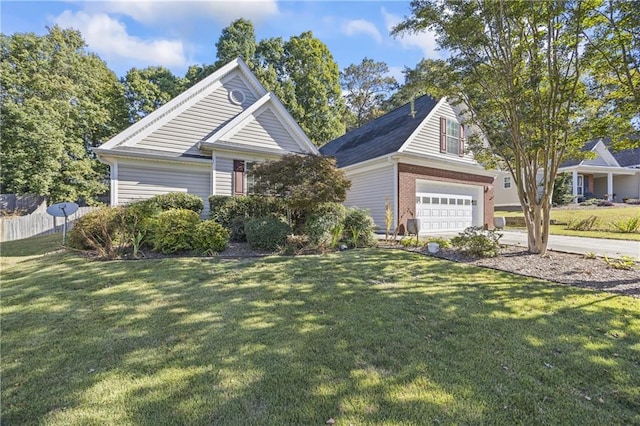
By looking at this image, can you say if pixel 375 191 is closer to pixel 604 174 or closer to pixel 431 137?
pixel 431 137

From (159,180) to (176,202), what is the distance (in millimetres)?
2513

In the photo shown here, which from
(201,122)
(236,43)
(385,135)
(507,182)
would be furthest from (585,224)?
(236,43)

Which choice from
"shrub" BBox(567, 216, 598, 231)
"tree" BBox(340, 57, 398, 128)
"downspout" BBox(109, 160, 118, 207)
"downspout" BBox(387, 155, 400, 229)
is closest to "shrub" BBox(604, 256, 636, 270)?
"downspout" BBox(387, 155, 400, 229)

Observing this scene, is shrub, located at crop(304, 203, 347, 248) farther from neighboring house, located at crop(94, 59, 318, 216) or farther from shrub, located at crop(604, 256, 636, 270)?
shrub, located at crop(604, 256, 636, 270)

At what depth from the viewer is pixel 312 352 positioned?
2963 mm

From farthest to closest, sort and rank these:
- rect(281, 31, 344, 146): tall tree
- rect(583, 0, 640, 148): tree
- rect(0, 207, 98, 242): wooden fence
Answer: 1. rect(281, 31, 344, 146): tall tree
2. rect(0, 207, 98, 242): wooden fence
3. rect(583, 0, 640, 148): tree

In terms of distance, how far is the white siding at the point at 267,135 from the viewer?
1169 centimetres

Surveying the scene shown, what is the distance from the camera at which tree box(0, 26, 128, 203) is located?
18219 millimetres

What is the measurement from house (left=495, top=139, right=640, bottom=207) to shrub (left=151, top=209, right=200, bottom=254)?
985 inches

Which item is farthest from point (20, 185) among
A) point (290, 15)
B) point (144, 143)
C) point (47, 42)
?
point (290, 15)

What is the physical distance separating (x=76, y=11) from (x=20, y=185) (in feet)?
54.6

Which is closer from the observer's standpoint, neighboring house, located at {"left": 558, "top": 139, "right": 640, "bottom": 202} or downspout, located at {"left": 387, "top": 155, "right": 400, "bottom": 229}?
downspout, located at {"left": 387, "top": 155, "right": 400, "bottom": 229}

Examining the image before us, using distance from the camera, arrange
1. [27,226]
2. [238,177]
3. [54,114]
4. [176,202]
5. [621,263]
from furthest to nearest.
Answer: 1. [54,114]
2. [27,226]
3. [238,177]
4. [176,202]
5. [621,263]

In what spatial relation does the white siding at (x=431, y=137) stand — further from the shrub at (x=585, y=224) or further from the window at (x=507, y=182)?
the window at (x=507, y=182)
